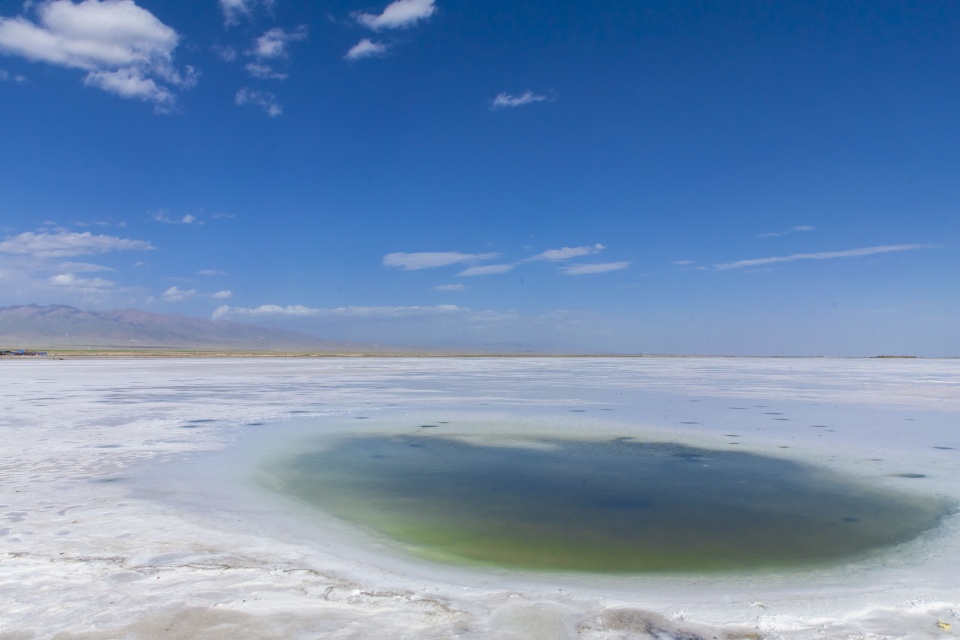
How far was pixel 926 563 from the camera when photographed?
560 centimetres

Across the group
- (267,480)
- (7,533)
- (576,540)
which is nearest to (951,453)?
(576,540)

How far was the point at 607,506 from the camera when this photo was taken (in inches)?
294

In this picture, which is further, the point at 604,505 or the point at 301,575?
the point at 604,505

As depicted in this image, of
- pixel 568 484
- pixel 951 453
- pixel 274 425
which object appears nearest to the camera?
pixel 568 484

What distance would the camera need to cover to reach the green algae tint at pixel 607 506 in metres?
5.93

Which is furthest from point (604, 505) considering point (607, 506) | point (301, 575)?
point (301, 575)

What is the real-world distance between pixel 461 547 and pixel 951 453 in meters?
8.71

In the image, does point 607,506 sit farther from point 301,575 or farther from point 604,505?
point 301,575

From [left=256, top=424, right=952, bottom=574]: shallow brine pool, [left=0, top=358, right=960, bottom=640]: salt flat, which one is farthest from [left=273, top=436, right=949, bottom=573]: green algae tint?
[left=0, top=358, right=960, bottom=640]: salt flat

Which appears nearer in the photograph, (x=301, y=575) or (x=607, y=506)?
(x=301, y=575)

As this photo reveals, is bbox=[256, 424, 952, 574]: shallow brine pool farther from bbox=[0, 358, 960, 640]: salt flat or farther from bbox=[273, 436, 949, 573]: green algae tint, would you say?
bbox=[0, 358, 960, 640]: salt flat

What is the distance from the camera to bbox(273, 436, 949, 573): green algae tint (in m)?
5.93

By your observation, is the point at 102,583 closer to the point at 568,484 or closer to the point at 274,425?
the point at 568,484

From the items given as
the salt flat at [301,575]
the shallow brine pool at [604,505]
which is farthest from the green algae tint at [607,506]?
the salt flat at [301,575]
